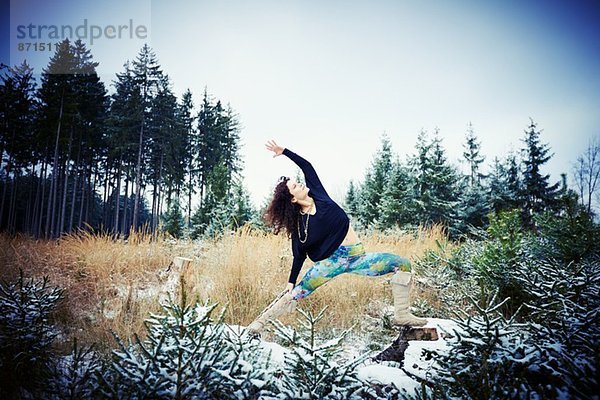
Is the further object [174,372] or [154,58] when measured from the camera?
[154,58]

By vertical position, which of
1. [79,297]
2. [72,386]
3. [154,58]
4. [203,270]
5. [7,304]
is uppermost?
[154,58]

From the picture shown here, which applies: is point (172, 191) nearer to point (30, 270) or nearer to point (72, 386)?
point (30, 270)

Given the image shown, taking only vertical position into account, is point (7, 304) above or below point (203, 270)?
above

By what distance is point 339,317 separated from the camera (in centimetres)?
347

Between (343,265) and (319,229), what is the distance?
376 mm

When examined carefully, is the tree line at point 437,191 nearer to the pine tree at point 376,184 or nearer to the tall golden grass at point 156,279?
the pine tree at point 376,184

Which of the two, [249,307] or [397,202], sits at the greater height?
[397,202]

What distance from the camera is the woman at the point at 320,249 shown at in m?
2.25

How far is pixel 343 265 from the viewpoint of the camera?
2279 millimetres

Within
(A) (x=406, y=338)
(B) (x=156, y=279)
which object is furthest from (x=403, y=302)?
(B) (x=156, y=279)

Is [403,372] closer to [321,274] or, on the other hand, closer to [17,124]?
[321,274]

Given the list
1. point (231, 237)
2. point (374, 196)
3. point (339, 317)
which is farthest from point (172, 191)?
point (339, 317)

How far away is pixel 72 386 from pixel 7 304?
1.00 m

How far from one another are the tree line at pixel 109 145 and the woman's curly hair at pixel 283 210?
4.93 m
